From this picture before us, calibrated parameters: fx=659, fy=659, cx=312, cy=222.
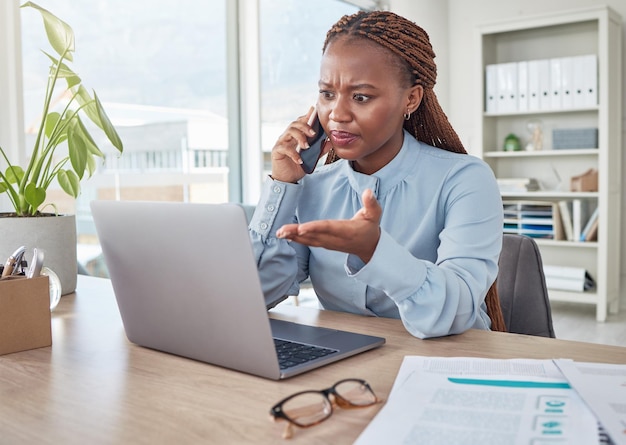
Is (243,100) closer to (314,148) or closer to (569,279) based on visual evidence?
(569,279)

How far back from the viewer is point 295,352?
36.4 inches

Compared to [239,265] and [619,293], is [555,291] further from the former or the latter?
[239,265]

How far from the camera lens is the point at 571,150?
4.15 metres

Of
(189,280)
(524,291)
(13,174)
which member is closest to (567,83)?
(524,291)

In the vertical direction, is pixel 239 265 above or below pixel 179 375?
above

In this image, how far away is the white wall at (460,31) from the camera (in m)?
4.61

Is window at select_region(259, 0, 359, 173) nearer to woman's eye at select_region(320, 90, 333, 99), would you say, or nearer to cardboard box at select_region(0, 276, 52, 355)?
woman's eye at select_region(320, 90, 333, 99)

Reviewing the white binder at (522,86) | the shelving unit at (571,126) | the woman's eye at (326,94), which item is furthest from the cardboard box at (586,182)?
the woman's eye at (326,94)

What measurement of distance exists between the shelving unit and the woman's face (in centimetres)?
316

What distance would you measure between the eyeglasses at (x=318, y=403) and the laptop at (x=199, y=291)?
89mm

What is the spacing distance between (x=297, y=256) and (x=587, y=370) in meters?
0.69

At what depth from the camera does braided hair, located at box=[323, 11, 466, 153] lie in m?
1.24

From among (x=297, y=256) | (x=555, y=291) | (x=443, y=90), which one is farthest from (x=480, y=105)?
(x=297, y=256)

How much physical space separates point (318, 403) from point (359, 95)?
68 centimetres
